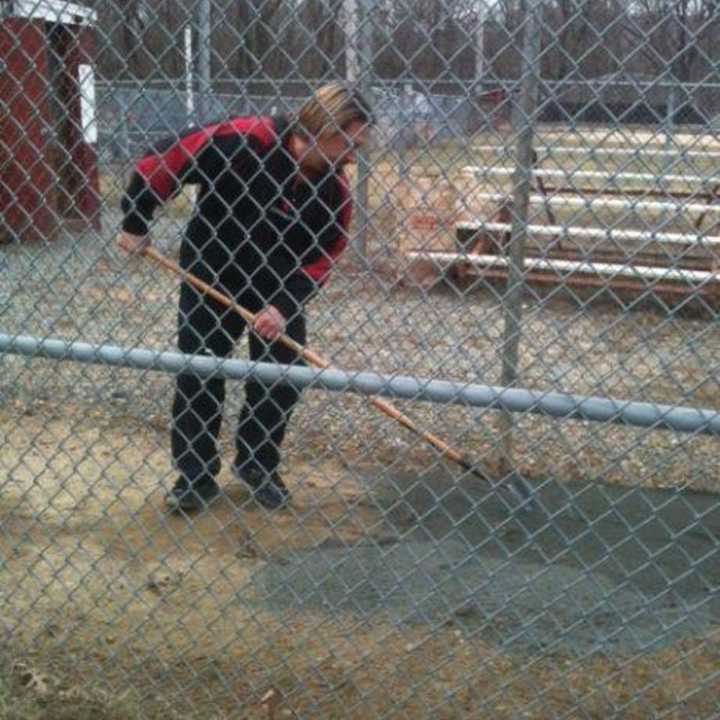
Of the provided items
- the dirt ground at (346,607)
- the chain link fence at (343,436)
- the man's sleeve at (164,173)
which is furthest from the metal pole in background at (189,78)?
the dirt ground at (346,607)

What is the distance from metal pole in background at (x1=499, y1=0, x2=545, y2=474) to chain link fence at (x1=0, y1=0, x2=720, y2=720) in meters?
0.03

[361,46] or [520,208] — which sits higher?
[361,46]

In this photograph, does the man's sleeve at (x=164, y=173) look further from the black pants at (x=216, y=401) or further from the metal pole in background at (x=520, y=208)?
the metal pole in background at (x=520, y=208)

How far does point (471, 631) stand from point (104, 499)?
1.66 meters

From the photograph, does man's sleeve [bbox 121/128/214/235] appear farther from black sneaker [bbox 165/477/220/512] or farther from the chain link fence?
black sneaker [bbox 165/477/220/512]

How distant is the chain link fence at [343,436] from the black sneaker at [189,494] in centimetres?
1

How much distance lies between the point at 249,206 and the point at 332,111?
77 centimetres

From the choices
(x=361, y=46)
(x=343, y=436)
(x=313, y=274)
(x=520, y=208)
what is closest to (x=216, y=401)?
(x=313, y=274)

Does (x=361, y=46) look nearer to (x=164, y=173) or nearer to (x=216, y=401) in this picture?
(x=164, y=173)

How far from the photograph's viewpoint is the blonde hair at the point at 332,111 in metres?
2.65

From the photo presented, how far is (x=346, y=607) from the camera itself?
10.3 ft

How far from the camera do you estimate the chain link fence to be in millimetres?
2377

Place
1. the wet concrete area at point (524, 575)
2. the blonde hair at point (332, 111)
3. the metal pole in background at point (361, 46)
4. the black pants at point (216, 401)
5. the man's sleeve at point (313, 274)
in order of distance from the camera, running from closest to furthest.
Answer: the metal pole in background at point (361, 46) → the blonde hair at point (332, 111) → the wet concrete area at point (524, 575) → the man's sleeve at point (313, 274) → the black pants at point (216, 401)

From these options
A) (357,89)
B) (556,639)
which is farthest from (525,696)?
(357,89)
